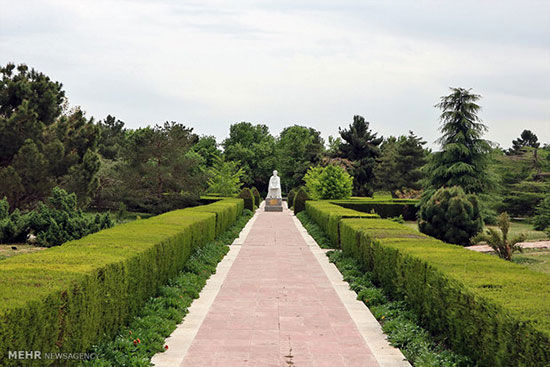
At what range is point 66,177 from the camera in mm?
24734

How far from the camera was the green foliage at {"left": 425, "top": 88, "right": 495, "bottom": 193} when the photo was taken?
28766mm

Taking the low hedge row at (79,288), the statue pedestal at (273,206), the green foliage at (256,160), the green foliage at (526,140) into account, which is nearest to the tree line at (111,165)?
the statue pedestal at (273,206)

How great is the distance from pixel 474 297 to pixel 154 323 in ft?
13.5

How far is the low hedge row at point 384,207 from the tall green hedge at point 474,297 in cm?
2095

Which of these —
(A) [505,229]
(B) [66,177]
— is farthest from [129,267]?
(B) [66,177]

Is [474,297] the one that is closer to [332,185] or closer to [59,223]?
[59,223]

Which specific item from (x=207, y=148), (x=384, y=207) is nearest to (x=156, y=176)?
(x=384, y=207)

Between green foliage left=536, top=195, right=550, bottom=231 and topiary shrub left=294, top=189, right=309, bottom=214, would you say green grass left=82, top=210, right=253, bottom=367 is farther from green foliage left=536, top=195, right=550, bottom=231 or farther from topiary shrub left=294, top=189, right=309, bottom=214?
topiary shrub left=294, top=189, right=309, bottom=214

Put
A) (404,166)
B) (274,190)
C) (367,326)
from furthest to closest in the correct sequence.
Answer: (404,166) → (274,190) → (367,326)

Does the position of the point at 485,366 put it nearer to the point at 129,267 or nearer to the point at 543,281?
the point at 543,281

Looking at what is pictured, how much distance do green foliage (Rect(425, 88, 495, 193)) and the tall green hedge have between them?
70.8ft

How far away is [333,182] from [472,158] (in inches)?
381

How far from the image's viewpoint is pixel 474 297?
4.82 metres

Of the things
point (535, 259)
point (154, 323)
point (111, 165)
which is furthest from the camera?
point (111, 165)
